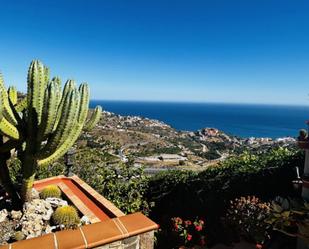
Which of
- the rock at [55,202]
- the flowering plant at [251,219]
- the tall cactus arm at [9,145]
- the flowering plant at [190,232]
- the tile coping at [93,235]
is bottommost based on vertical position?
the flowering plant at [190,232]

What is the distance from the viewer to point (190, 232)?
18.7ft

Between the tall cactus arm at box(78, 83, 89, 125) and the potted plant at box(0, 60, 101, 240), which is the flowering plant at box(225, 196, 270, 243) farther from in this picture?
the potted plant at box(0, 60, 101, 240)

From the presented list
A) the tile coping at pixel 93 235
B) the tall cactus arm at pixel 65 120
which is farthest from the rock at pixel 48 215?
the tall cactus arm at pixel 65 120

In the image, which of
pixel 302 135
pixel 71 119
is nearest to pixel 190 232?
pixel 302 135

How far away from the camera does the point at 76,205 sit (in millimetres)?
3725

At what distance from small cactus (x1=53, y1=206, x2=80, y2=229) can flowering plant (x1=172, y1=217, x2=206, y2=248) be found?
2.74 meters

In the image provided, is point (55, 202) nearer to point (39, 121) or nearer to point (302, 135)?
point (39, 121)

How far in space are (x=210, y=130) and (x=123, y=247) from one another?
88.4m

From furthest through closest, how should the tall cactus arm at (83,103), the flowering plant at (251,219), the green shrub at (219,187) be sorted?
1. the green shrub at (219,187)
2. the flowering plant at (251,219)
3. the tall cactus arm at (83,103)

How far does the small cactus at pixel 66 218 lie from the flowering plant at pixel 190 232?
274 cm

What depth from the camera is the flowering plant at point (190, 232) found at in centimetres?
529

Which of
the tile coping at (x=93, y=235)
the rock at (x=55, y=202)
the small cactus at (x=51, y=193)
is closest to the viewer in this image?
the tile coping at (x=93, y=235)

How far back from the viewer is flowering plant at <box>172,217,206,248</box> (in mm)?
5286

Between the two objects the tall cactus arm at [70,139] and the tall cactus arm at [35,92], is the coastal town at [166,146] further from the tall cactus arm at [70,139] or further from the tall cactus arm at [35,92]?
the tall cactus arm at [35,92]
